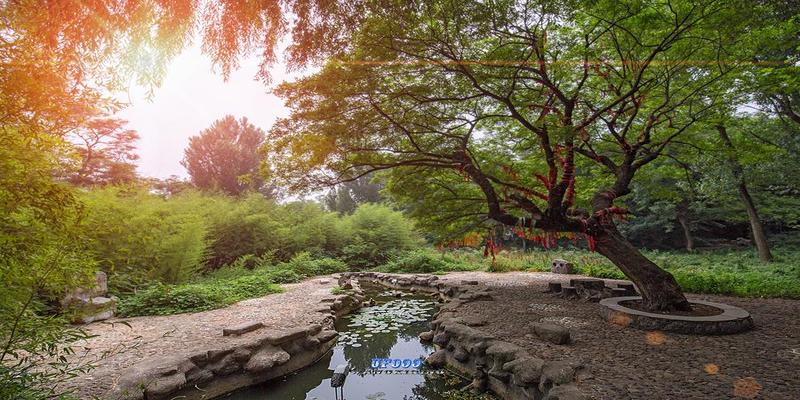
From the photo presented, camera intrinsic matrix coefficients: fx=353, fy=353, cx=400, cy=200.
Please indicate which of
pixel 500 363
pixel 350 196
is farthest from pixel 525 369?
pixel 350 196

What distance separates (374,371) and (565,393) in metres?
2.32

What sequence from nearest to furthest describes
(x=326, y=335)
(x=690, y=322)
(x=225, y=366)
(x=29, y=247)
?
(x=29, y=247)
(x=225, y=366)
(x=690, y=322)
(x=326, y=335)

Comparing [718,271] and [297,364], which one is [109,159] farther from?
[718,271]

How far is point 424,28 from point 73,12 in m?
3.23

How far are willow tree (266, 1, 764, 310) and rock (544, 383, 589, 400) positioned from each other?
2631mm

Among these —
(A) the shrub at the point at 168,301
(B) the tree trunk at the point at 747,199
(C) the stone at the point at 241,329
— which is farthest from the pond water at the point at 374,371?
(B) the tree trunk at the point at 747,199

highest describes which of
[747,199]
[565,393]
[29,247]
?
[747,199]

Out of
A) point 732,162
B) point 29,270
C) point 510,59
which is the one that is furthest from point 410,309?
point 732,162

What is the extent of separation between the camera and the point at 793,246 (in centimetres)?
1346

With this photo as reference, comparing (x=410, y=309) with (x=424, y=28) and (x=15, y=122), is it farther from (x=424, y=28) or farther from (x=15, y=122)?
(x=15, y=122)

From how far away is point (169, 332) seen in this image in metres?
3.67

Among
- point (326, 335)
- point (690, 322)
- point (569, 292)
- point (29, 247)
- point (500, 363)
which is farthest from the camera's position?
point (569, 292)

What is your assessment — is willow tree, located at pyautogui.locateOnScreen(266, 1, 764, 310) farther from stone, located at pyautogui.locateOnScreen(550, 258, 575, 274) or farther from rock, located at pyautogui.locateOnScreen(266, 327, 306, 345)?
stone, located at pyautogui.locateOnScreen(550, 258, 575, 274)

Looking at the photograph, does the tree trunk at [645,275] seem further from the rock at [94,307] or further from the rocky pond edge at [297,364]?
the rock at [94,307]
